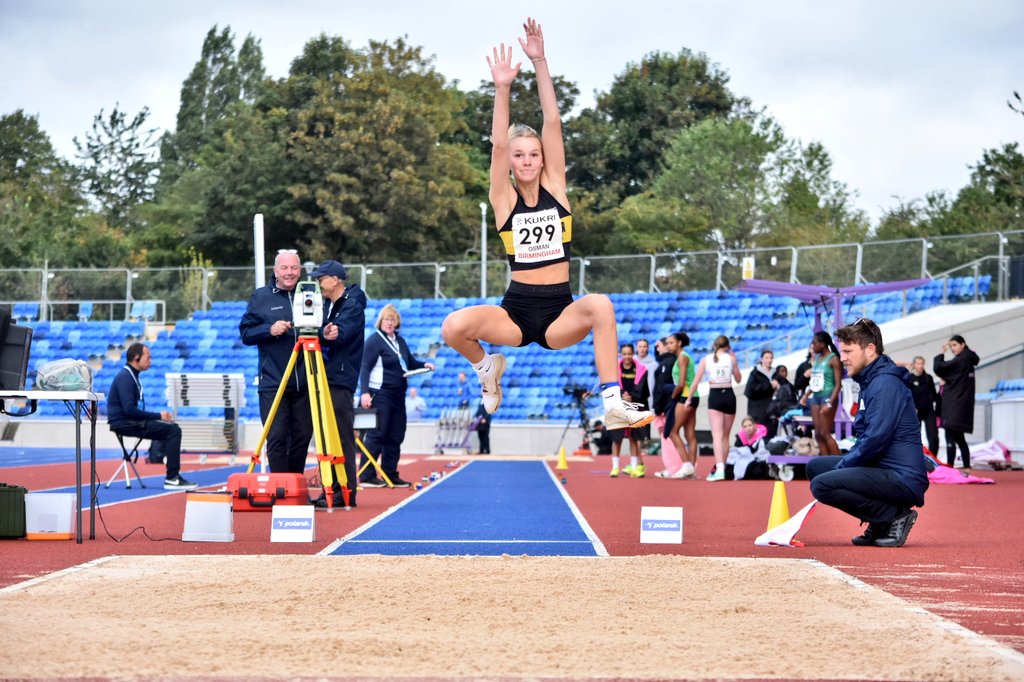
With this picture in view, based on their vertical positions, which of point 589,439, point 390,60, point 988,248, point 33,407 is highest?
point 390,60

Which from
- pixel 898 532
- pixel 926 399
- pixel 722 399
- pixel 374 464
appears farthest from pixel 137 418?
pixel 926 399

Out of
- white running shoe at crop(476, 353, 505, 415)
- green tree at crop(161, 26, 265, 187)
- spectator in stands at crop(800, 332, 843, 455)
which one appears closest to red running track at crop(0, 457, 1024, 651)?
spectator in stands at crop(800, 332, 843, 455)

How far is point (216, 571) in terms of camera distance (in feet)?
23.1

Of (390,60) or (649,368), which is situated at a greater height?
(390,60)

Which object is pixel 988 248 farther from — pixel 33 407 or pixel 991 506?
pixel 33 407

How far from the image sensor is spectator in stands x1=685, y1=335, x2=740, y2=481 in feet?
55.7

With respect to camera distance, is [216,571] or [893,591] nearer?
[893,591]


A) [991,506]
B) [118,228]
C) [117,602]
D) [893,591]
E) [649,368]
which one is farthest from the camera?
[118,228]

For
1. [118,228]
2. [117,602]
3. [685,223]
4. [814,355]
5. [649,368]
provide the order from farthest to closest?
[118,228], [685,223], [649,368], [814,355], [117,602]

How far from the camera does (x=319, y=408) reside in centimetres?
1108

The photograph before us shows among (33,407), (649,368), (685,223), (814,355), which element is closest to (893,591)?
(33,407)

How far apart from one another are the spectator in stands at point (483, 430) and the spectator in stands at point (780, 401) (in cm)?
1052

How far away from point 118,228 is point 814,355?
54655 mm

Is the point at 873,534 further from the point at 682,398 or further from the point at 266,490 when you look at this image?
the point at 682,398
